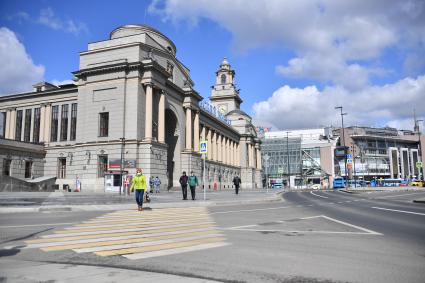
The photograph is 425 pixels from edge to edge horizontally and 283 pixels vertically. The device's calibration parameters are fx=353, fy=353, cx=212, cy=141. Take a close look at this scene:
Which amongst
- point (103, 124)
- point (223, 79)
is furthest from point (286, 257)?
point (223, 79)

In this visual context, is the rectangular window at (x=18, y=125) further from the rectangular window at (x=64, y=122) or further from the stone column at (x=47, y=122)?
the rectangular window at (x=64, y=122)

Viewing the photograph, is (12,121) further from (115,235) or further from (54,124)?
(115,235)

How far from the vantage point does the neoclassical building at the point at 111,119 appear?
41.7 meters

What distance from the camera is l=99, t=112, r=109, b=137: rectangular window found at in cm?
4325

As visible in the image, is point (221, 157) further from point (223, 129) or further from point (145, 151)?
point (145, 151)

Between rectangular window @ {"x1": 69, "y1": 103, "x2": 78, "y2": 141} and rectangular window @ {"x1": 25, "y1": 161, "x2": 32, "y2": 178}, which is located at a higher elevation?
rectangular window @ {"x1": 69, "y1": 103, "x2": 78, "y2": 141}

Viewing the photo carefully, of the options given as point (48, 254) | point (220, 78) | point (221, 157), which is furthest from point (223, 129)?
point (48, 254)

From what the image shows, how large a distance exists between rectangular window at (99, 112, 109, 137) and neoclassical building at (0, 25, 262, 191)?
0.12m

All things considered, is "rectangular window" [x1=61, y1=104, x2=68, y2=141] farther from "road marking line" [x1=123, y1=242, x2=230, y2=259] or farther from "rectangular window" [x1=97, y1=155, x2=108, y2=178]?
"road marking line" [x1=123, y1=242, x2=230, y2=259]

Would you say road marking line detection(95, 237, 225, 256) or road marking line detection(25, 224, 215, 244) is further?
road marking line detection(25, 224, 215, 244)

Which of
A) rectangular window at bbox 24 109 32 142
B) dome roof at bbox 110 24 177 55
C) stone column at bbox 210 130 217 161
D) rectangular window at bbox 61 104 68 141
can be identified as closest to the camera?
dome roof at bbox 110 24 177 55

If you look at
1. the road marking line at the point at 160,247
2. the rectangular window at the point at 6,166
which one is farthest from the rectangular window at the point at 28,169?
the road marking line at the point at 160,247

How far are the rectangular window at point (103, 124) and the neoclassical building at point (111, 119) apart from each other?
12 centimetres

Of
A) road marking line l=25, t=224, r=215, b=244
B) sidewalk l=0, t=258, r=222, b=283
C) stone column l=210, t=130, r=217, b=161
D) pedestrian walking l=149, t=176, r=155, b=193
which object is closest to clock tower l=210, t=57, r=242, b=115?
stone column l=210, t=130, r=217, b=161
